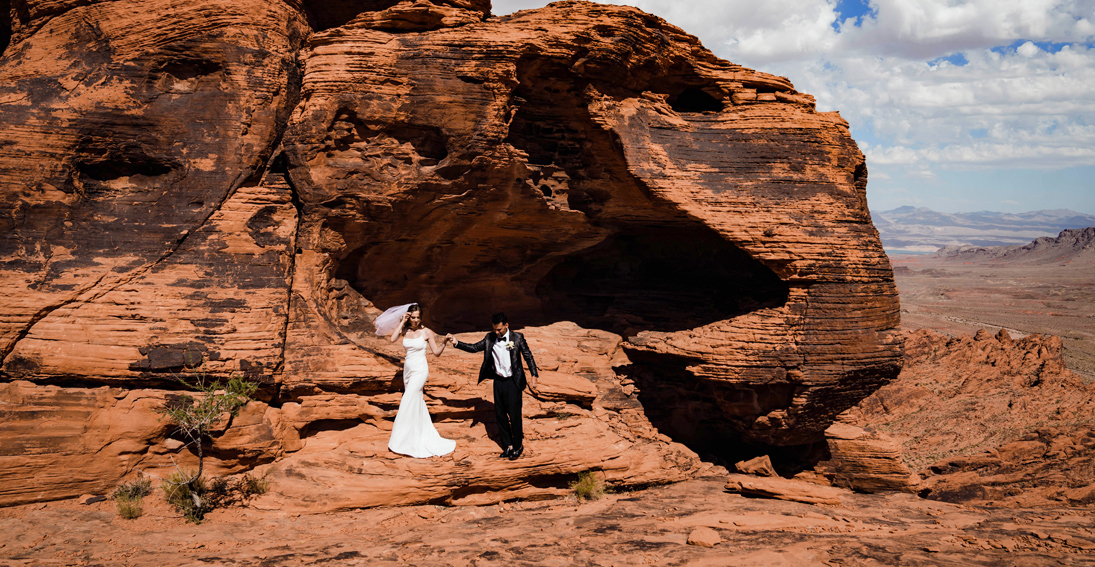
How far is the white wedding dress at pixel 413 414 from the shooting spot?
6930 millimetres

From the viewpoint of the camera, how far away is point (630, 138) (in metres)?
7.96

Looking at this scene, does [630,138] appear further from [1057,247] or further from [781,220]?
[1057,247]

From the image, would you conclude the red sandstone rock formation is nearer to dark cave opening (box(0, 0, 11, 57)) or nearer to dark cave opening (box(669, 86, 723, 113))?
dark cave opening (box(669, 86, 723, 113))

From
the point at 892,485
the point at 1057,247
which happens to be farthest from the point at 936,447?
the point at 1057,247

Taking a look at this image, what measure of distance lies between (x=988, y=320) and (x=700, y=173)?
107 ft

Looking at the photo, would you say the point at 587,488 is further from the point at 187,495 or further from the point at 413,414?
the point at 187,495

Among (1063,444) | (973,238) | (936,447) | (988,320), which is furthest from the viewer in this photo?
(973,238)

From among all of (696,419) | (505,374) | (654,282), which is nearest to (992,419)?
(696,419)

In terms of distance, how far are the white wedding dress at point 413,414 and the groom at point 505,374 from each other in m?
0.49

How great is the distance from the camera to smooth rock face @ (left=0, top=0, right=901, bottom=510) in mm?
6348

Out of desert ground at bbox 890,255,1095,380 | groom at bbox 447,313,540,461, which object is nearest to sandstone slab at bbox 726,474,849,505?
groom at bbox 447,313,540,461

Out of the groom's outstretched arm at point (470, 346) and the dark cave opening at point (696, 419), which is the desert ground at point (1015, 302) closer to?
the dark cave opening at point (696, 419)

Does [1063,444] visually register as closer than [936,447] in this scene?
Yes

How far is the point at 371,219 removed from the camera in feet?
25.1
